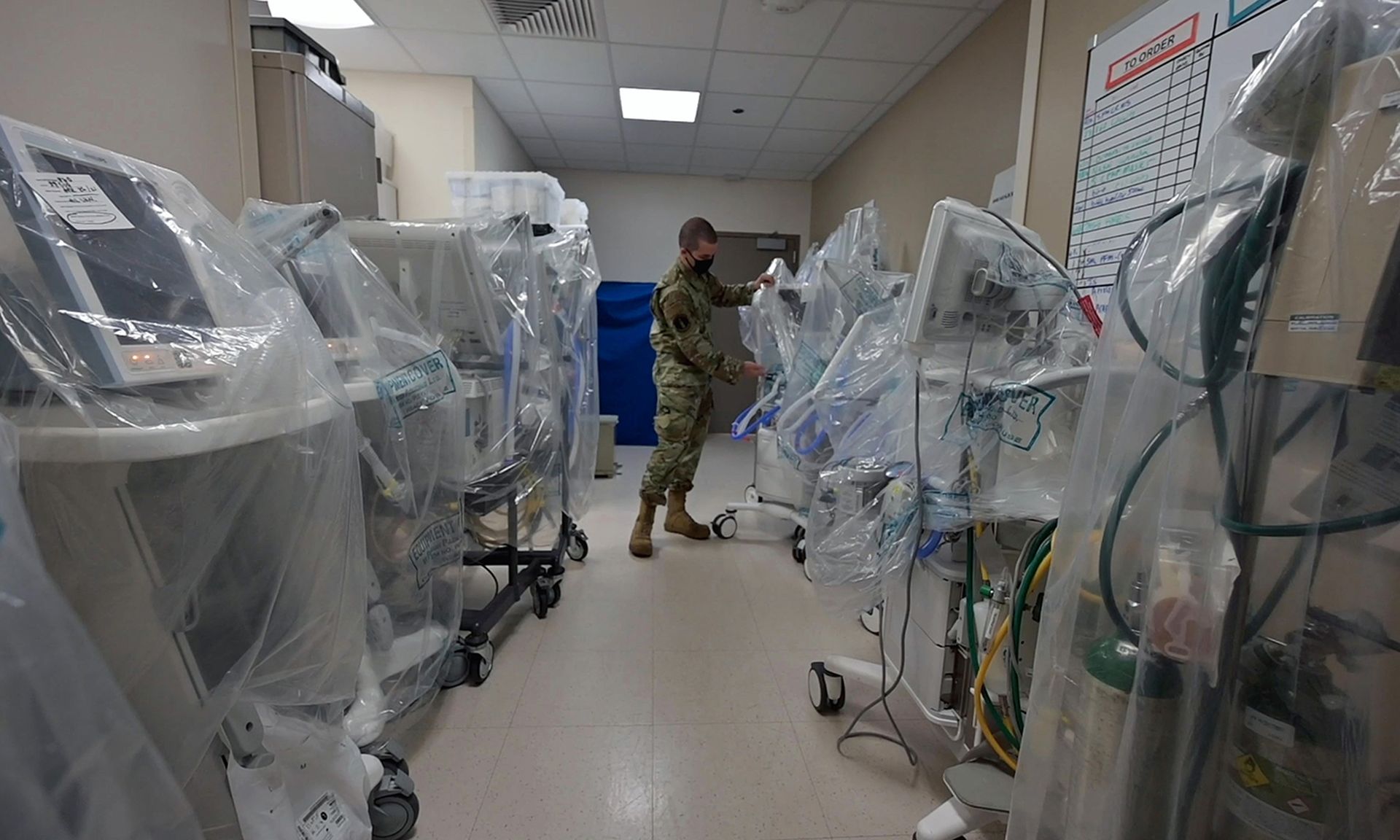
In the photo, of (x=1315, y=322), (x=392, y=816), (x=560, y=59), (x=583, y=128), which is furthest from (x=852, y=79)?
(x=392, y=816)

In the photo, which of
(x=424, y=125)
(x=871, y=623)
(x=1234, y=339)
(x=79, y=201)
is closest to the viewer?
(x=1234, y=339)

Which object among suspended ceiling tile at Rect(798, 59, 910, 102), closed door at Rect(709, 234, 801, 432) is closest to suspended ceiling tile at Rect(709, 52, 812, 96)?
suspended ceiling tile at Rect(798, 59, 910, 102)

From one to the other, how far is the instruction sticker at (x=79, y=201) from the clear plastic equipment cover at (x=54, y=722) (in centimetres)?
35

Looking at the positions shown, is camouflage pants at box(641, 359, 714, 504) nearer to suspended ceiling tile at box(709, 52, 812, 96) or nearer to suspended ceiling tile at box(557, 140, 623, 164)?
suspended ceiling tile at box(709, 52, 812, 96)

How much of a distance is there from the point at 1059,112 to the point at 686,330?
157cm

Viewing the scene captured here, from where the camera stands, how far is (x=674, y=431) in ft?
9.03

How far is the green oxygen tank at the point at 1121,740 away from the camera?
2.06 feet

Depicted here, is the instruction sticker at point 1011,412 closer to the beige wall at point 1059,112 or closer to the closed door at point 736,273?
the beige wall at point 1059,112

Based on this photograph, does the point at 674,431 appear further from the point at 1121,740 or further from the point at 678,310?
the point at 1121,740

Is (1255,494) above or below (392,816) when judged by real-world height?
above

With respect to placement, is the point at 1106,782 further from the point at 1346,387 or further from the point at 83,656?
the point at 83,656

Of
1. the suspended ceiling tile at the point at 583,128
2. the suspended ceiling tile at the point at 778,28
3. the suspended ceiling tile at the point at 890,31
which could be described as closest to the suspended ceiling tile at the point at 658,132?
the suspended ceiling tile at the point at 583,128

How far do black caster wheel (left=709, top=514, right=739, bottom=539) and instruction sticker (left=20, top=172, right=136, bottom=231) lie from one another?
8.13ft

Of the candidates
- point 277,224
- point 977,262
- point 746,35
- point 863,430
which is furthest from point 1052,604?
point 746,35
